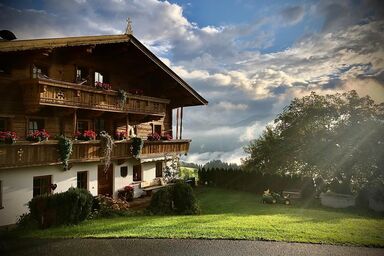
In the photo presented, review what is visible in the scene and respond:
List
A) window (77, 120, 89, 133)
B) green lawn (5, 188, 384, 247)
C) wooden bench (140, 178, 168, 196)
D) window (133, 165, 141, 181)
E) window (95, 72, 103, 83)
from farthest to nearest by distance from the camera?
1. window (133, 165, 141, 181)
2. wooden bench (140, 178, 168, 196)
3. window (95, 72, 103, 83)
4. window (77, 120, 89, 133)
5. green lawn (5, 188, 384, 247)

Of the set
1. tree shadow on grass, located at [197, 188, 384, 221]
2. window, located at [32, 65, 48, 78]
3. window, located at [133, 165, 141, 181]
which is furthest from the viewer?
window, located at [133, 165, 141, 181]

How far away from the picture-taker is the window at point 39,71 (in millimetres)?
17372

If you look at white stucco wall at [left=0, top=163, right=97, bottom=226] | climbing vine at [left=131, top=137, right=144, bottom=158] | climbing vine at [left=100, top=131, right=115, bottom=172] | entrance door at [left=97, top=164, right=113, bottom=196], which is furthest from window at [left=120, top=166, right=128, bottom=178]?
white stucco wall at [left=0, top=163, right=97, bottom=226]

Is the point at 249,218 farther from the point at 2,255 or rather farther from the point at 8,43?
the point at 8,43

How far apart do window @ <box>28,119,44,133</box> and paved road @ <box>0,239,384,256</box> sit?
7346 millimetres

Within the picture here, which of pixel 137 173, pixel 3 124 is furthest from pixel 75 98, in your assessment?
pixel 137 173

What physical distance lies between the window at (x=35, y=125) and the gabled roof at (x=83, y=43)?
4152 mm

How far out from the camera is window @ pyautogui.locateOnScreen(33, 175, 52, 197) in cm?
1680

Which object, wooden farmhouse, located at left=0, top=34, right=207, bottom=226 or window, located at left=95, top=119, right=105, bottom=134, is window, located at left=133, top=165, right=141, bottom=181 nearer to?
wooden farmhouse, located at left=0, top=34, right=207, bottom=226

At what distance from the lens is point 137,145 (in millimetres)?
21094

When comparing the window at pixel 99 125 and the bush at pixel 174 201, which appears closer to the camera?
the bush at pixel 174 201

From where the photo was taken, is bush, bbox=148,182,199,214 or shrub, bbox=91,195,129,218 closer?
shrub, bbox=91,195,129,218

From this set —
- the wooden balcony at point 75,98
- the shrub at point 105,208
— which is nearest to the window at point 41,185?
the shrub at point 105,208

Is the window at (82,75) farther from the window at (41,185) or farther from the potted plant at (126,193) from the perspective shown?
the potted plant at (126,193)
